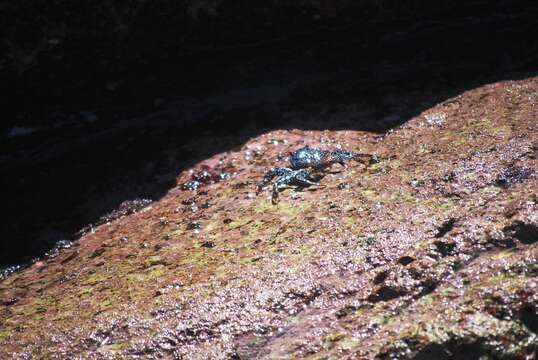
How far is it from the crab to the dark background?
49 centimetres

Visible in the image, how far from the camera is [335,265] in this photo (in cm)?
269

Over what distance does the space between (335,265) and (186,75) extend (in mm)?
3149

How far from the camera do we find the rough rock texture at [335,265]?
7.15 feet

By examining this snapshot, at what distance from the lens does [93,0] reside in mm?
4457

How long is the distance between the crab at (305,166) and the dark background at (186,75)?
1.61 ft

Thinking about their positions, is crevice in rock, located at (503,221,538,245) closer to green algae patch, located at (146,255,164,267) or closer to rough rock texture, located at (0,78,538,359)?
rough rock texture, located at (0,78,538,359)

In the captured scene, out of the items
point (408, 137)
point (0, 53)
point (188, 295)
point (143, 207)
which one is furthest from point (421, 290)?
point (0, 53)

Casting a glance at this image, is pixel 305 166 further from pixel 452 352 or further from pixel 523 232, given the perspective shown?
pixel 452 352

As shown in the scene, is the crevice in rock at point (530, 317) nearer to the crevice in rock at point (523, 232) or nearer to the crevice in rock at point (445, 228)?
the crevice in rock at point (523, 232)

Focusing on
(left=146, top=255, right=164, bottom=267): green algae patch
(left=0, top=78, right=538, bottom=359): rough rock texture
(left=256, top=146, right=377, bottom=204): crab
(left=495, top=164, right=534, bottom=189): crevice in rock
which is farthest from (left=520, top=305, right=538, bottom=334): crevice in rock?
(left=146, top=255, right=164, bottom=267): green algae patch

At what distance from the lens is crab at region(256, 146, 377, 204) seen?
3.71 meters

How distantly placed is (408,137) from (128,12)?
246cm

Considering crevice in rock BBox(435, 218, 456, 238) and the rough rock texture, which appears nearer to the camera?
the rough rock texture

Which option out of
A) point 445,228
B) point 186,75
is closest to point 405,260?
point 445,228
